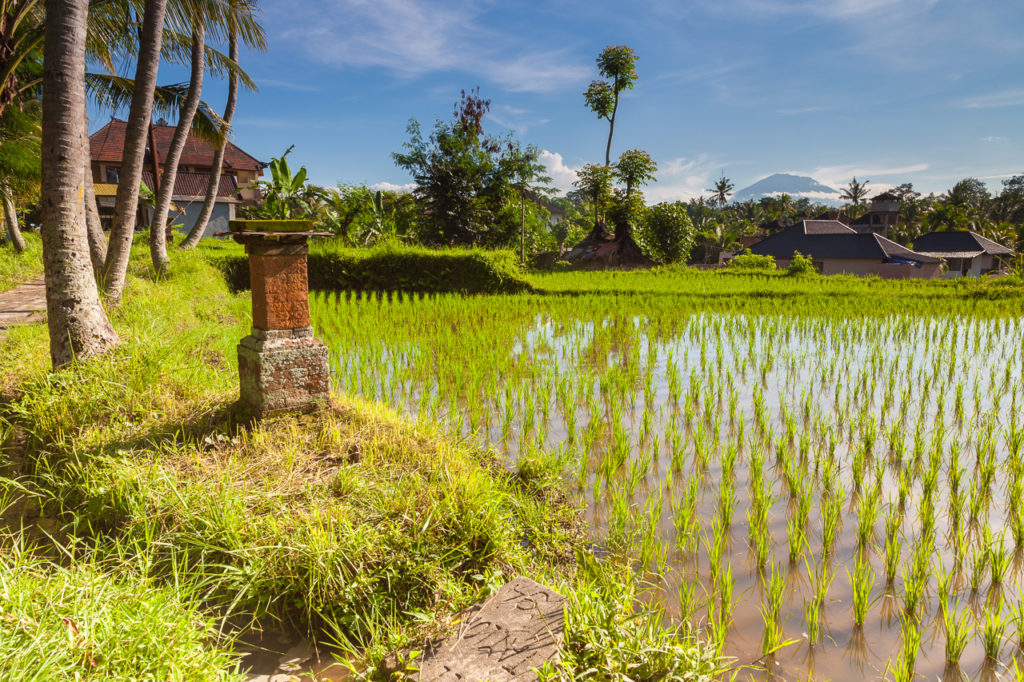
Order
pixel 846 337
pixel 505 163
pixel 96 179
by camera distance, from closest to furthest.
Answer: pixel 846 337 < pixel 505 163 < pixel 96 179

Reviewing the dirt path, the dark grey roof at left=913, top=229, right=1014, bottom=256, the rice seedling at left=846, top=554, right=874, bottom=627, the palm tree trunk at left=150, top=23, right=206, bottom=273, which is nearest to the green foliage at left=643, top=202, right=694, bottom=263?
the palm tree trunk at left=150, top=23, right=206, bottom=273

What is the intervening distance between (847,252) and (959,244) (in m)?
9.14

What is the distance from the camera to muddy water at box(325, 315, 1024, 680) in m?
2.26

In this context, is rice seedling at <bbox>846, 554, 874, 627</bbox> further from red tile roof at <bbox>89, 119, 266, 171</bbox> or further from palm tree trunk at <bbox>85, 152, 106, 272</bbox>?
red tile roof at <bbox>89, 119, 266, 171</bbox>

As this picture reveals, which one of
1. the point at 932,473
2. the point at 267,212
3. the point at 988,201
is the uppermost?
the point at 988,201

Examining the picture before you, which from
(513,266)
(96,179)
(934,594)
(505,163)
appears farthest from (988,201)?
(96,179)

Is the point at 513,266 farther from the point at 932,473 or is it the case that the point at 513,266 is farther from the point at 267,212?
the point at 932,473

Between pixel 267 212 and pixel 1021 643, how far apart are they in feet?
59.8

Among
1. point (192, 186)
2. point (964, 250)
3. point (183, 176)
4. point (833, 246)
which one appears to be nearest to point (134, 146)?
point (192, 186)

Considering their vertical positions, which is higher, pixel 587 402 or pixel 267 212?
pixel 267 212

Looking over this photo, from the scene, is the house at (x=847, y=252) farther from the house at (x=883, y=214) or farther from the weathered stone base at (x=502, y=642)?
the weathered stone base at (x=502, y=642)

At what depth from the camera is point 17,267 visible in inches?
430

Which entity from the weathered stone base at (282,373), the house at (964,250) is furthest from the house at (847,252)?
the weathered stone base at (282,373)

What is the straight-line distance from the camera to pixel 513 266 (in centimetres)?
1333
